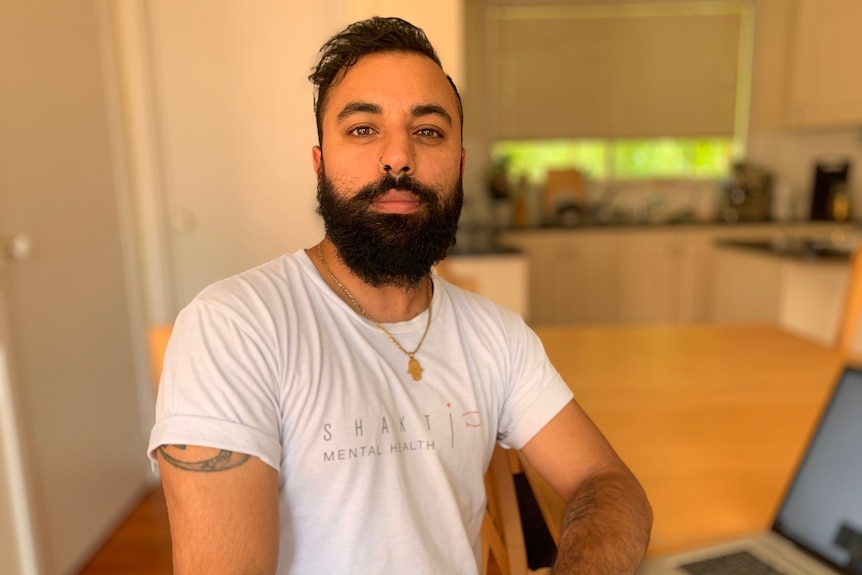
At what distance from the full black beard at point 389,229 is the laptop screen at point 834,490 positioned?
0.50m

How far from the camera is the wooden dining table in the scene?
0.72 m

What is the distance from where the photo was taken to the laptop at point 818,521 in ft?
2.13

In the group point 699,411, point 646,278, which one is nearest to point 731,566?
point 699,411

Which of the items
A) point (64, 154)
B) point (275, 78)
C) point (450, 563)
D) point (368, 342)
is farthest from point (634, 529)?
point (64, 154)

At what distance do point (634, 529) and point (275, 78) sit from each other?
732mm

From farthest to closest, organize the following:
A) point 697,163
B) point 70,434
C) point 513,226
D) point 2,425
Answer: point 697,163 → point 513,226 → point 70,434 → point 2,425

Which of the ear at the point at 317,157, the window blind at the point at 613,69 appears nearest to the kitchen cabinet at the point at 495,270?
the ear at the point at 317,157

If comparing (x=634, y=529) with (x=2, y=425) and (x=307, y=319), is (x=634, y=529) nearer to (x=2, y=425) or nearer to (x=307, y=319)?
(x=307, y=319)

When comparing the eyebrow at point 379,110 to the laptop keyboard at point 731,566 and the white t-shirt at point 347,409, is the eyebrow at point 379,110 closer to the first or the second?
the white t-shirt at point 347,409

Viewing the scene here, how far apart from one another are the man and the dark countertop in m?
2.12

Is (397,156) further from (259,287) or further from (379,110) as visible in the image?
(259,287)

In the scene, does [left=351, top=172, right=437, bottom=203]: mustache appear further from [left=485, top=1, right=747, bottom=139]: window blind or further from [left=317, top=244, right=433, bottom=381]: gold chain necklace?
[left=485, top=1, right=747, bottom=139]: window blind

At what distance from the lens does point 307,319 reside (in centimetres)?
63

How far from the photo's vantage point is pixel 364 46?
0.55 metres
